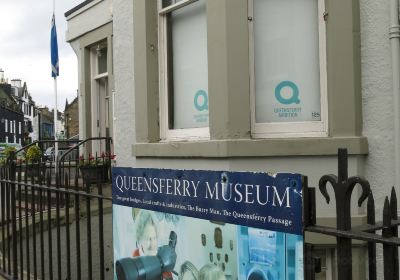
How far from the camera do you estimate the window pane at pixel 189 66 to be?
459cm

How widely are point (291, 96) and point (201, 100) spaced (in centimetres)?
95

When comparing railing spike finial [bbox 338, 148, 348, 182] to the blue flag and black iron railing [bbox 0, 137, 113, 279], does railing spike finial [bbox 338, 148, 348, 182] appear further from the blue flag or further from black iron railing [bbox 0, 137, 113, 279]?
the blue flag

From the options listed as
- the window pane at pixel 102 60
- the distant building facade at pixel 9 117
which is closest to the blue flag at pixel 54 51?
the window pane at pixel 102 60

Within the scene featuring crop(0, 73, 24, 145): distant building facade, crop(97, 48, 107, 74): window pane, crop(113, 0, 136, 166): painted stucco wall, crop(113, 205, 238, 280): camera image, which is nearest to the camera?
crop(113, 205, 238, 280): camera image

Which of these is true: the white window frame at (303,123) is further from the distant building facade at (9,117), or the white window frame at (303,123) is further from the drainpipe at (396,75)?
the distant building facade at (9,117)

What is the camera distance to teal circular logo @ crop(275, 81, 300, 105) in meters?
4.07

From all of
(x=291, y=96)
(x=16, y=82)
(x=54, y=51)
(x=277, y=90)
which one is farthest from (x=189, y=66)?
(x=16, y=82)


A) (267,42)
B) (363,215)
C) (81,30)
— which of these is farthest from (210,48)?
(81,30)

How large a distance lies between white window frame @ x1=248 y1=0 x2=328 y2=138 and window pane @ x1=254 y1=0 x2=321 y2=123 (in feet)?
0.17

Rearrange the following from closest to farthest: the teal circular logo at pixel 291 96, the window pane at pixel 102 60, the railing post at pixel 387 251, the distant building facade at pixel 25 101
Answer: the railing post at pixel 387 251
the teal circular logo at pixel 291 96
the window pane at pixel 102 60
the distant building facade at pixel 25 101

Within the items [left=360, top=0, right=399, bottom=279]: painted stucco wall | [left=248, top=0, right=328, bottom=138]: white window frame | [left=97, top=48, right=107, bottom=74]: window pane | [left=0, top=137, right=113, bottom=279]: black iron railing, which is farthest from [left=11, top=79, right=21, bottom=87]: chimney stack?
[left=360, top=0, right=399, bottom=279]: painted stucco wall

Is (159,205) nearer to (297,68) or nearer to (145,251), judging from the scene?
(145,251)

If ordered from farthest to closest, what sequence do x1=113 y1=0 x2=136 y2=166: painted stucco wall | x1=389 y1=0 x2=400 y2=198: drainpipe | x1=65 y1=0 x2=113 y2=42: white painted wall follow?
1. x1=65 y1=0 x2=113 y2=42: white painted wall
2. x1=113 y1=0 x2=136 y2=166: painted stucco wall
3. x1=389 y1=0 x2=400 y2=198: drainpipe

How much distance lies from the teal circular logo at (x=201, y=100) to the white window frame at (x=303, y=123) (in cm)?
62
